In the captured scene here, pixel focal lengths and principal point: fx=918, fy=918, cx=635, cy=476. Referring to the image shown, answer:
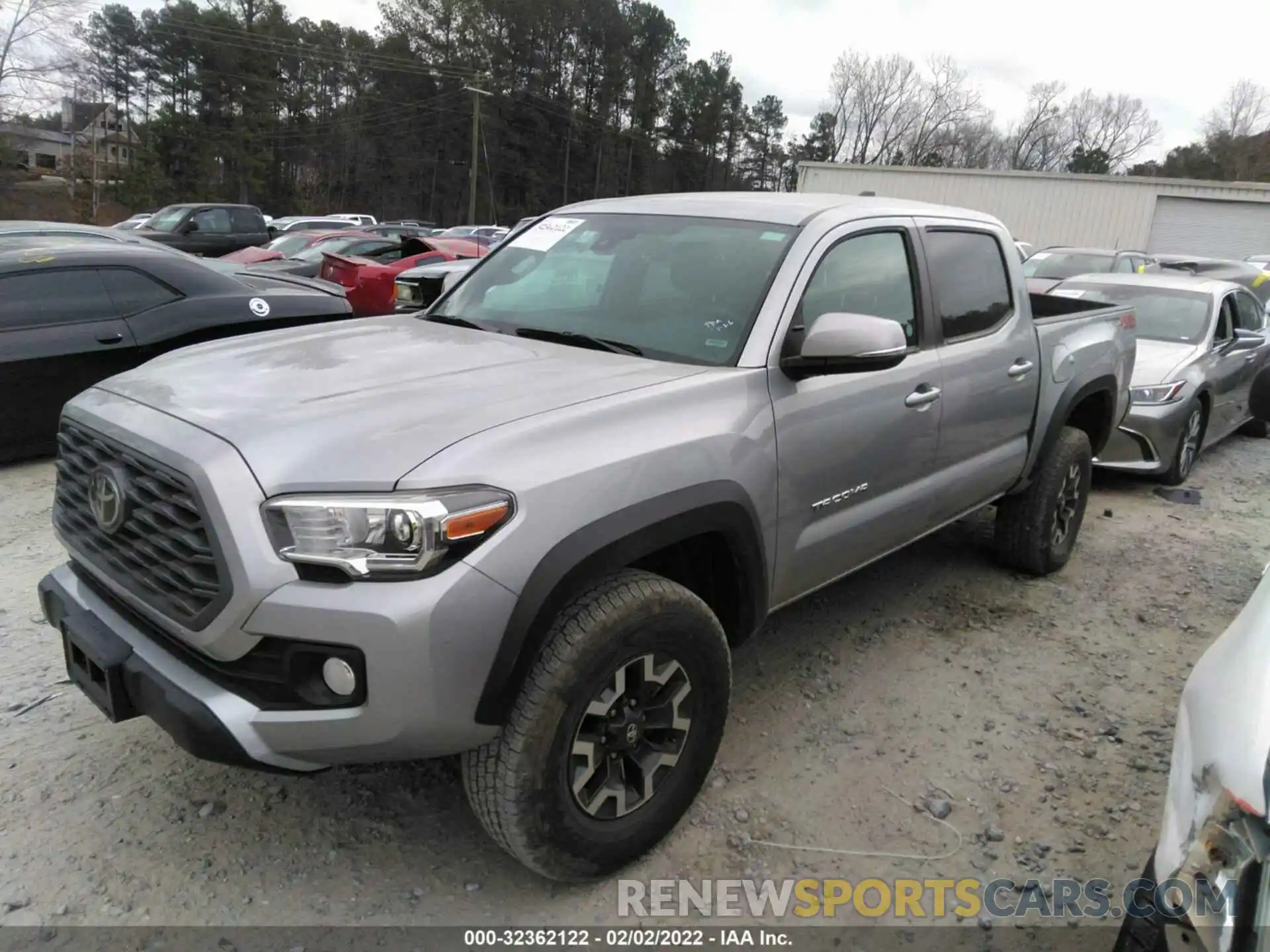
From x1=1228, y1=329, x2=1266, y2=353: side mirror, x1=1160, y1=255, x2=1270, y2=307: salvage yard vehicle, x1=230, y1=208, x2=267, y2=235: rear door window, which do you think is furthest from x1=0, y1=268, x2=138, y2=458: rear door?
x1=1160, y1=255, x2=1270, y2=307: salvage yard vehicle

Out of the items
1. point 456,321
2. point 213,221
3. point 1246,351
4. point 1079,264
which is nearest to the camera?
point 456,321

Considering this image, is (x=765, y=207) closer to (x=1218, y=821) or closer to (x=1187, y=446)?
(x=1218, y=821)

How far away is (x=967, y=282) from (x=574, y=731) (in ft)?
9.36

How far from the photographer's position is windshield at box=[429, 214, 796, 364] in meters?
3.08

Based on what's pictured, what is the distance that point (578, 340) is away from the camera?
10.4ft

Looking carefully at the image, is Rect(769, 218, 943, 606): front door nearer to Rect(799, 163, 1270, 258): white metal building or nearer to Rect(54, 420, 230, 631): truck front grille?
Rect(54, 420, 230, 631): truck front grille

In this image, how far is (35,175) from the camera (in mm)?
50938

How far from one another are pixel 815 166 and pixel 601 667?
29.0 meters

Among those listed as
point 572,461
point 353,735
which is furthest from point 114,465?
point 572,461

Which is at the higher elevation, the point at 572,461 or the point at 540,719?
the point at 572,461

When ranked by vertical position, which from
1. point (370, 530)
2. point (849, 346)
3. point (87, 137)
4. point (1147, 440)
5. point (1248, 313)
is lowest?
point (1147, 440)

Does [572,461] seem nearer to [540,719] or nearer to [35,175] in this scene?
[540,719]

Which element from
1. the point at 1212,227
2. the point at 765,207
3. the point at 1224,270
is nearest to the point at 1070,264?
the point at 1224,270

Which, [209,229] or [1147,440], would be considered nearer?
[1147,440]
